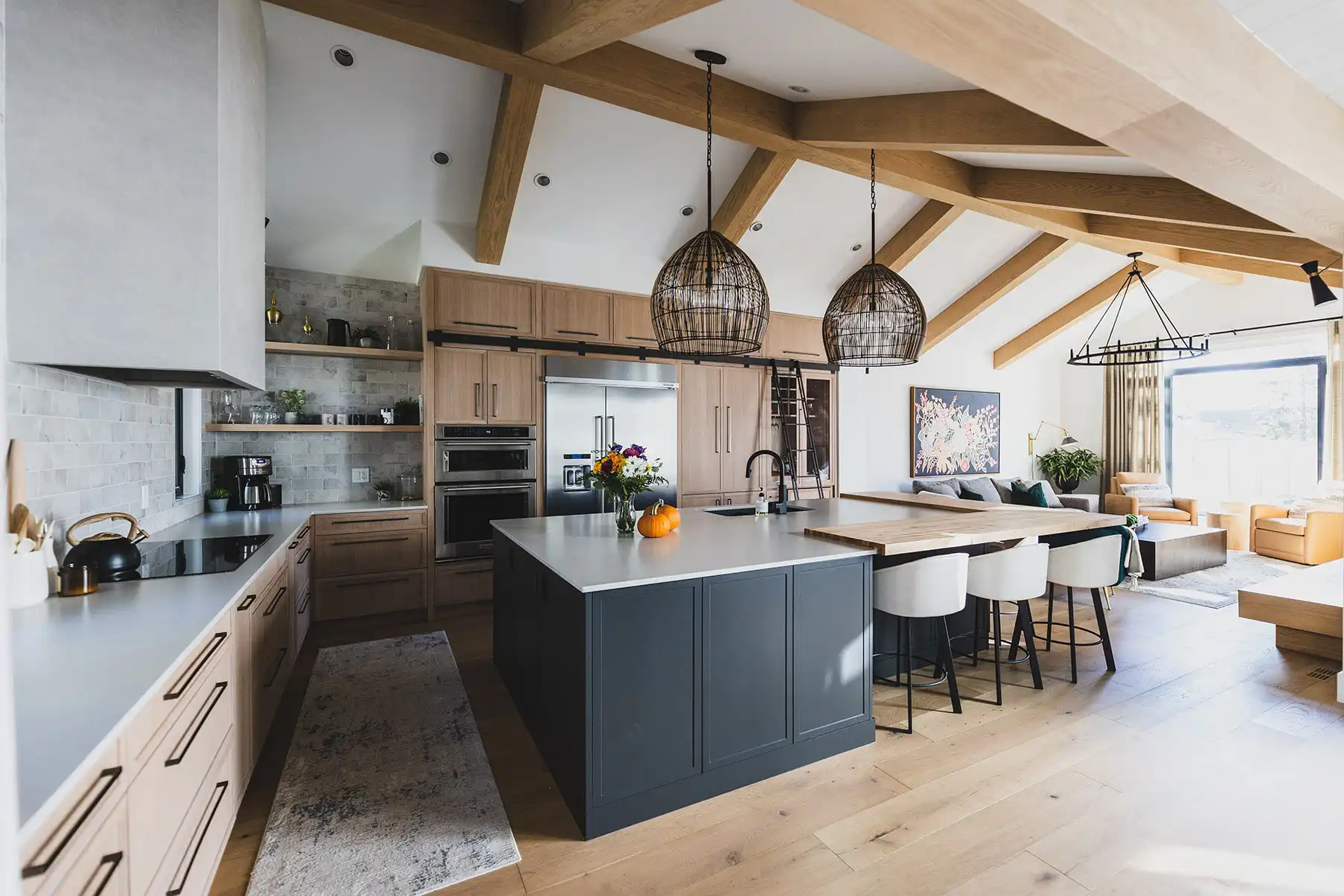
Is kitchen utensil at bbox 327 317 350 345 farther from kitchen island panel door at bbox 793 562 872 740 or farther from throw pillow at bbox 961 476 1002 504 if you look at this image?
throw pillow at bbox 961 476 1002 504

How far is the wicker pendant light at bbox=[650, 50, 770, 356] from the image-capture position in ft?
9.34

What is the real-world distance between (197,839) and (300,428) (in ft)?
10.1

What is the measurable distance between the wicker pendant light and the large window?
298 inches

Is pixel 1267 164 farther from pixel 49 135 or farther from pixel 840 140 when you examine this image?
pixel 49 135

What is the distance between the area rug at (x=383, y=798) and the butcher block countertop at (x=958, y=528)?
1.78 m

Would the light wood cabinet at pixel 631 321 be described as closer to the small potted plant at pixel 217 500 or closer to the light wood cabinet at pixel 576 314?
the light wood cabinet at pixel 576 314

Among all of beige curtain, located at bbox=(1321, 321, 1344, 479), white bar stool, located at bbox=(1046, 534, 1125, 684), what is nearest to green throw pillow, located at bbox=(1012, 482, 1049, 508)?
beige curtain, located at bbox=(1321, 321, 1344, 479)

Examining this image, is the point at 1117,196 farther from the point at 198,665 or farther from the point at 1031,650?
the point at 198,665

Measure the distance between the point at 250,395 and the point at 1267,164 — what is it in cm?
566

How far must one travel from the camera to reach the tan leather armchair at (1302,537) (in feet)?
20.0

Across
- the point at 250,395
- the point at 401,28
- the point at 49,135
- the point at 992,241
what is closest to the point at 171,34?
the point at 49,135

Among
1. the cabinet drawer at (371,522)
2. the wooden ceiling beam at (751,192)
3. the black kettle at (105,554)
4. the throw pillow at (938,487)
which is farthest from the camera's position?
the throw pillow at (938,487)

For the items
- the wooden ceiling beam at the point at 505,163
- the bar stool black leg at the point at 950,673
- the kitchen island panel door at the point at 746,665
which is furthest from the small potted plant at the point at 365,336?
the bar stool black leg at the point at 950,673

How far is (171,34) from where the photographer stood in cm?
209
